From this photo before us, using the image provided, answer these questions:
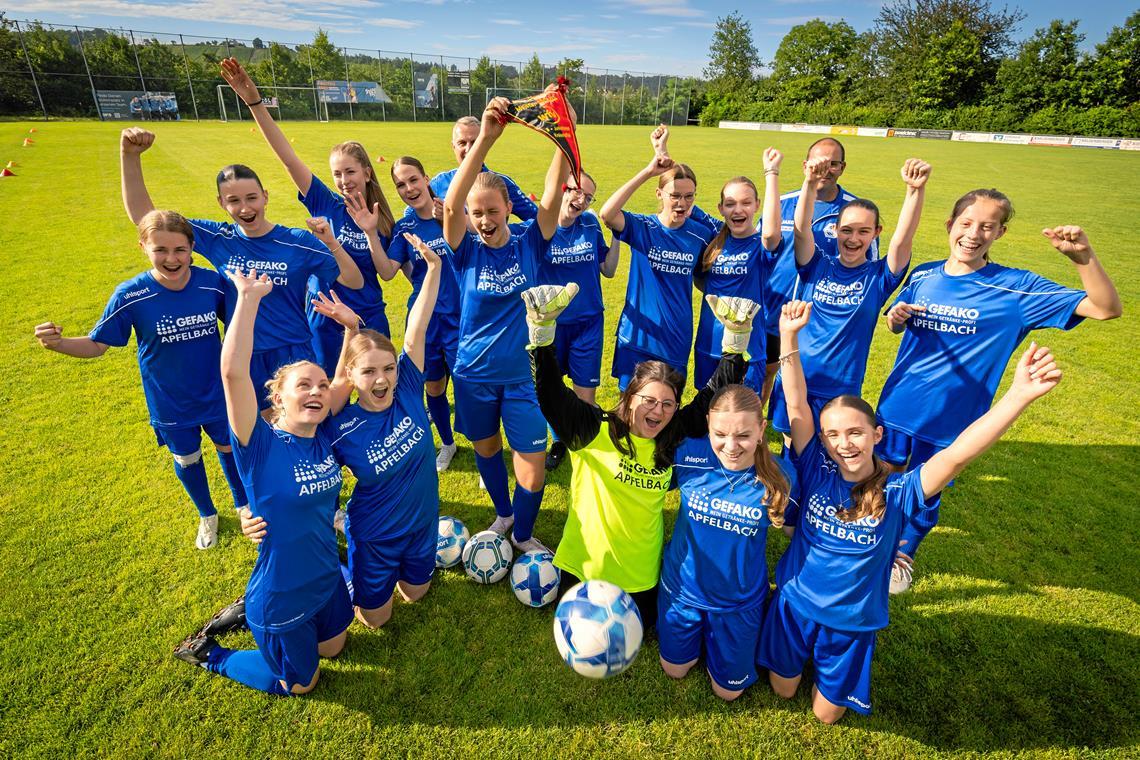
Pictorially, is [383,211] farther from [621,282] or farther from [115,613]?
[621,282]

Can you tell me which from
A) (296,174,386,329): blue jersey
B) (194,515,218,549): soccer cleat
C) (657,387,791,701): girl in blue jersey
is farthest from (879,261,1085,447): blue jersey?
(194,515,218,549): soccer cleat

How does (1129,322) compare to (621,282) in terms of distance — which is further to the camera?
(621,282)

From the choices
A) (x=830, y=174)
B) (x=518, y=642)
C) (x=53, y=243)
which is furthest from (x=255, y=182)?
(x=53, y=243)

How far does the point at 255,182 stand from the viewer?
3965 millimetres

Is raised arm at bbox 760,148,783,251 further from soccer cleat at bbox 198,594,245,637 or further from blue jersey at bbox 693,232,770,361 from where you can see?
soccer cleat at bbox 198,594,245,637

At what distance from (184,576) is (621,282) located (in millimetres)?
7828

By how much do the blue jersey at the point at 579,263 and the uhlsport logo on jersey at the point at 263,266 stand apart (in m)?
2.01

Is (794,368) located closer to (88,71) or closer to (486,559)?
(486,559)

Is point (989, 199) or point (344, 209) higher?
point (989, 199)

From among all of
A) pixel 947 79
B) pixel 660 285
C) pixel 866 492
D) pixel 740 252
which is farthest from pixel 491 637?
pixel 947 79

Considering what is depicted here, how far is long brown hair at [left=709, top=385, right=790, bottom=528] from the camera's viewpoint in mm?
2949

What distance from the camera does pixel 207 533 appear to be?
425 centimetres

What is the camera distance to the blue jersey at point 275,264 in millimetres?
4004

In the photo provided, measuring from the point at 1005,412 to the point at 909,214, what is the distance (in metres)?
1.78
